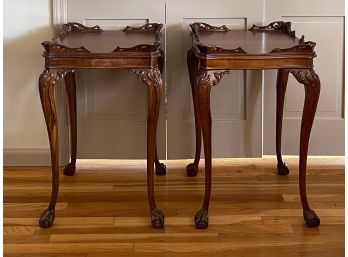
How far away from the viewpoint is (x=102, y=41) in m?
2.99

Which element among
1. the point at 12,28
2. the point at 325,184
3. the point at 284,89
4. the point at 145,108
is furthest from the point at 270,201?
the point at 12,28

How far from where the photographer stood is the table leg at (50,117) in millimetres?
2684

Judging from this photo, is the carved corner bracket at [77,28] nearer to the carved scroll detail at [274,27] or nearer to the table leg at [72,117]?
the table leg at [72,117]

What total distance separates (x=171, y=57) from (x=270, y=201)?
891mm

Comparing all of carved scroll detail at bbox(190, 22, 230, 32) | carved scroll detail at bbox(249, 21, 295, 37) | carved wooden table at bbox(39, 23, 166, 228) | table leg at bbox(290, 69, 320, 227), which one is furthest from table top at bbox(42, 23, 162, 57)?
table leg at bbox(290, 69, 320, 227)

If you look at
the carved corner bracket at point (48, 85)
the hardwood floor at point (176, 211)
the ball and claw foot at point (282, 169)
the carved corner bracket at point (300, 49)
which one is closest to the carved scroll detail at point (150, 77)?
the carved corner bracket at point (48, 85)

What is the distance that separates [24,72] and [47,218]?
965mm

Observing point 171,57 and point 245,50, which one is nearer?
point 245,50

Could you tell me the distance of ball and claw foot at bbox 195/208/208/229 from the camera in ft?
9.04

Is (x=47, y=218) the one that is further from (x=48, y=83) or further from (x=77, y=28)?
(x=77, y=28)

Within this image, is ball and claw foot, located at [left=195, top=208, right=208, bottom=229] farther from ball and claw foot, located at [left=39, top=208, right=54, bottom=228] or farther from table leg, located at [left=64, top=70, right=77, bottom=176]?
table leg, located at [left=64, top=70, right=77, bottom=176]

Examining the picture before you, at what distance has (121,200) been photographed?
3105mm

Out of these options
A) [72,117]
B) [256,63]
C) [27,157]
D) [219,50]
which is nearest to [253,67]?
[256,63]

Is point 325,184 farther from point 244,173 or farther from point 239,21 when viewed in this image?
Answer: point 239,21
